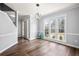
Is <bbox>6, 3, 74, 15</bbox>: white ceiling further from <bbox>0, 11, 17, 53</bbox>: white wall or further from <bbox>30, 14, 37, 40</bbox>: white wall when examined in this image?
<bbox>0, 11, 17, 53</bbox>: white wall

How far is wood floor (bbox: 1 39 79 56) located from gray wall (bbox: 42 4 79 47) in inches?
9.3

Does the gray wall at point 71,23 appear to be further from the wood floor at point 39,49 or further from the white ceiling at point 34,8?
the wood floor at point 39,49

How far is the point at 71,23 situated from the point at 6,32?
1.86 meters

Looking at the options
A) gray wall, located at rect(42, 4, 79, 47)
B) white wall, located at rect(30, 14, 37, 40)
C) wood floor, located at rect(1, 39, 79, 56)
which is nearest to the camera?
wood floor, located at rect(1, 39, 79, 56)

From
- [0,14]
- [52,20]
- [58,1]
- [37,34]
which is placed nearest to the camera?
[58,1]

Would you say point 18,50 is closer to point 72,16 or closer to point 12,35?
point 12,35

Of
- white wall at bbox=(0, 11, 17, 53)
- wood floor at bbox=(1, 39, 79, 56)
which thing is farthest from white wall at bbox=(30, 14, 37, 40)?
white wall at bbox=(0, 11, 17, 53)

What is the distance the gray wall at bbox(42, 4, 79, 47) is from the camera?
2.15 meters

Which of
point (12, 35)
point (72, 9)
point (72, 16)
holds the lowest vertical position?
point (12, 35)

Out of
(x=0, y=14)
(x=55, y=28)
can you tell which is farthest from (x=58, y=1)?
(x=0, y=14)

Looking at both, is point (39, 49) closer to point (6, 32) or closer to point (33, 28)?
point (33, 28)

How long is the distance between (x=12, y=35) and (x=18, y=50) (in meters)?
0.50

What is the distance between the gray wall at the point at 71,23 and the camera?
7.06ft

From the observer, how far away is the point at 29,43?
7.80 ft
